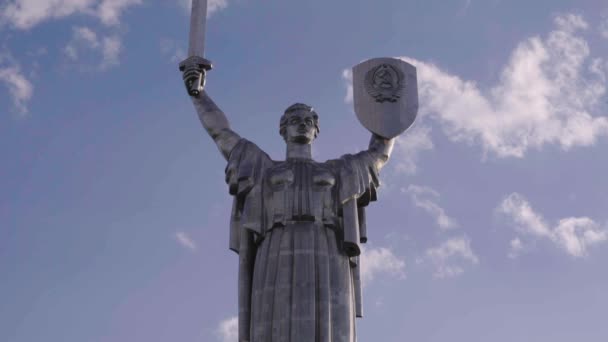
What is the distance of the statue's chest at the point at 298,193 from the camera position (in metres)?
15.7

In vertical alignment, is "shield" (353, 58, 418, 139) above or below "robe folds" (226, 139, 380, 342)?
above

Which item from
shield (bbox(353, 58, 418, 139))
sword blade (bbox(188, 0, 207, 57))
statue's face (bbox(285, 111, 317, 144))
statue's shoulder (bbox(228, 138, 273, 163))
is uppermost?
sword blade (bbox(188, 0, 207, 57))

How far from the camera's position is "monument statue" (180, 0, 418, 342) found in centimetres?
1498

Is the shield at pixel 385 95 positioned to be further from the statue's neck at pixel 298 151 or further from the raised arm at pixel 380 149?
the statue's neck at pixel 298 151

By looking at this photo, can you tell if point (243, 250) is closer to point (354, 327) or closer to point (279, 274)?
point (279, 274)

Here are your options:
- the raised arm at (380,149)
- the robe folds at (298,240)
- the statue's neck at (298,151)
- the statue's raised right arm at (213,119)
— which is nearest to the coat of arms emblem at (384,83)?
the raised arm at (380,149)

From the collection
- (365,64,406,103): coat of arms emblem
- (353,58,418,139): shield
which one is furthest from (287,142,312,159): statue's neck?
(365,64,406,103): coat of arms emblem

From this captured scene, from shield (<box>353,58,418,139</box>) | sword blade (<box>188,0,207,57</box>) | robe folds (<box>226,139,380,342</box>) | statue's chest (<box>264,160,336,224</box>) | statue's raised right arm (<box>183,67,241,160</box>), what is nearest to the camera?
robe folds (<box>226,139,380,342</box>)

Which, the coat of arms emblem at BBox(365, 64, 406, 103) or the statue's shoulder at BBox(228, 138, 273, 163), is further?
the coat of arms emblem at BBox(365, 64, 406, 103)

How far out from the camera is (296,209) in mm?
15664

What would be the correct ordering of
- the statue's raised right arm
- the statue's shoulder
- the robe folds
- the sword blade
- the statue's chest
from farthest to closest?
the sword blade, the statue's raised right arm, the statue's shoulder, the statue's chest, the robe folds

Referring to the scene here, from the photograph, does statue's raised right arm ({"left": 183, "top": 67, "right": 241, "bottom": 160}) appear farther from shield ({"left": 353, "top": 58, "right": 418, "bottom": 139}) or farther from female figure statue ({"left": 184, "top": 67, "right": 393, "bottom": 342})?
shield ({"left": 353, "top": 58, "right": 418, "bottom": 139})

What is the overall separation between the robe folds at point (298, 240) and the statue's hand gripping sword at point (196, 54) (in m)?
1.45

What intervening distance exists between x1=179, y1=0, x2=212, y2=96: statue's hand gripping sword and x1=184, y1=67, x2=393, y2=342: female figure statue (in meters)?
0.09
